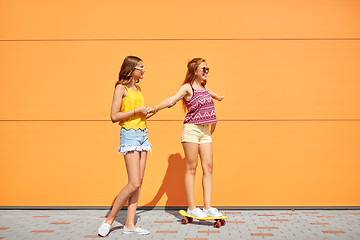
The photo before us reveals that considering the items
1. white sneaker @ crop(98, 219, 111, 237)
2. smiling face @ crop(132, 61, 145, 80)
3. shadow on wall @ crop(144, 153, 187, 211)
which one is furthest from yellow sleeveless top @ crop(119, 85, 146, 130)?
shadow on wall @ crop(144, 153, 187, 211)

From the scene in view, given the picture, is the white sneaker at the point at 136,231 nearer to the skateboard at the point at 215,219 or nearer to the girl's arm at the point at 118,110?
the skateboard at the point at 215,219

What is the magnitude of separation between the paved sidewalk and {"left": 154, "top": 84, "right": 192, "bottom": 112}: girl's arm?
1.33 meters

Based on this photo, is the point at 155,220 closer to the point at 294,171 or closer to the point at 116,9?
the point at 294,171

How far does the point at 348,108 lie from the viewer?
5.05 m

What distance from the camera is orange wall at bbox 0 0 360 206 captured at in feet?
16.6

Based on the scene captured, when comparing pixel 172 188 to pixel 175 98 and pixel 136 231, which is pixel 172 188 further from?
pixel 175 98

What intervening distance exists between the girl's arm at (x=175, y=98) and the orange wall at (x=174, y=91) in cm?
81

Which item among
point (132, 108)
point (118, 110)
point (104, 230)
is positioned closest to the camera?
point (104, 230)

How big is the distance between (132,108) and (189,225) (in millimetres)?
1452

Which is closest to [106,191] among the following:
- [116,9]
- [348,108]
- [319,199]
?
[116,9]

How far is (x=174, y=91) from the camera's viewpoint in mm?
5141

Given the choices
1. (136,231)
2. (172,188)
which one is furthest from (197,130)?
(136,231)

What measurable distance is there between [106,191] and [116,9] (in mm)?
2495

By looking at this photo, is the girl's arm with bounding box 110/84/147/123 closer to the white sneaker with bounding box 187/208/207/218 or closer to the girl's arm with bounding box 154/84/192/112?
the girl's arm with bounding box 154/84/192/112
